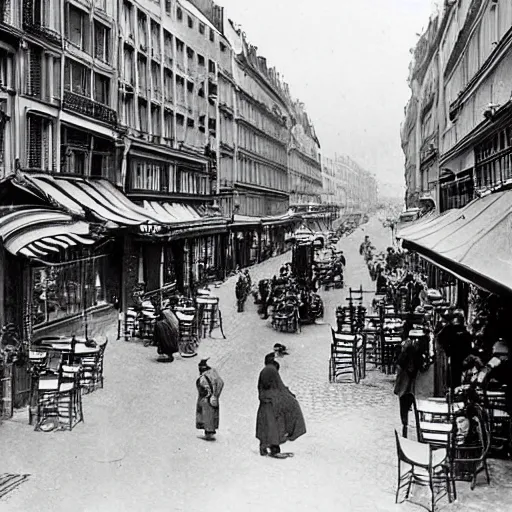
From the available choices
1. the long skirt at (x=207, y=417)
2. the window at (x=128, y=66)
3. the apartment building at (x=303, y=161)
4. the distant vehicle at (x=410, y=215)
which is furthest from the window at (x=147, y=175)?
the apartment building at (x=303, y=161)

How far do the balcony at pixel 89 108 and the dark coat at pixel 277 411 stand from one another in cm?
1711

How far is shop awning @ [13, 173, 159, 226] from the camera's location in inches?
943

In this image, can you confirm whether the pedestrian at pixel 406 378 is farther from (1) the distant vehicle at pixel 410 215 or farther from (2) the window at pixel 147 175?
(1) the distant vehicle at pixel 410 215

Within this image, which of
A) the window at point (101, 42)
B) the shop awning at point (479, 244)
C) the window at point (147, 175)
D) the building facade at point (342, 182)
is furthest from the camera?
the building facade at point (342, 182)

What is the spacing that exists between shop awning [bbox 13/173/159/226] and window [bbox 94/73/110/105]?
3213 millimetres

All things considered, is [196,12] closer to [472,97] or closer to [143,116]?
[143,116]

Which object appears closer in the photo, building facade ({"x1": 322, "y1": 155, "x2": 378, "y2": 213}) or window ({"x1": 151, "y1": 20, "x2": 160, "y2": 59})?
window ({"x1": 151, "y1": 20, "x2": 160, "y2": 59})

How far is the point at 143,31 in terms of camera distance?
36.3 m

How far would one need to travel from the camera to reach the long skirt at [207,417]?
43.8 ft

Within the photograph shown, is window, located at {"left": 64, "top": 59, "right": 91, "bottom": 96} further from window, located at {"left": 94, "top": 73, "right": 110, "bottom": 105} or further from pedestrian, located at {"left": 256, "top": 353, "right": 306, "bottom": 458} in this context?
pedestrian, located at {"left": 256, "top": 353, "right": 306, "bottom": 458}

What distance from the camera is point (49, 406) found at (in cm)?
1485

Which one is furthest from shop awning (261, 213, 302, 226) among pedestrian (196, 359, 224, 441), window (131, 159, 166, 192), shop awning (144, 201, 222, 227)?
pedestrian (196, 359, 224, 441)

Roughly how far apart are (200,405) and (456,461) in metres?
4.53

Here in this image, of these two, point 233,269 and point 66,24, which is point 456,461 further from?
point 233,269
